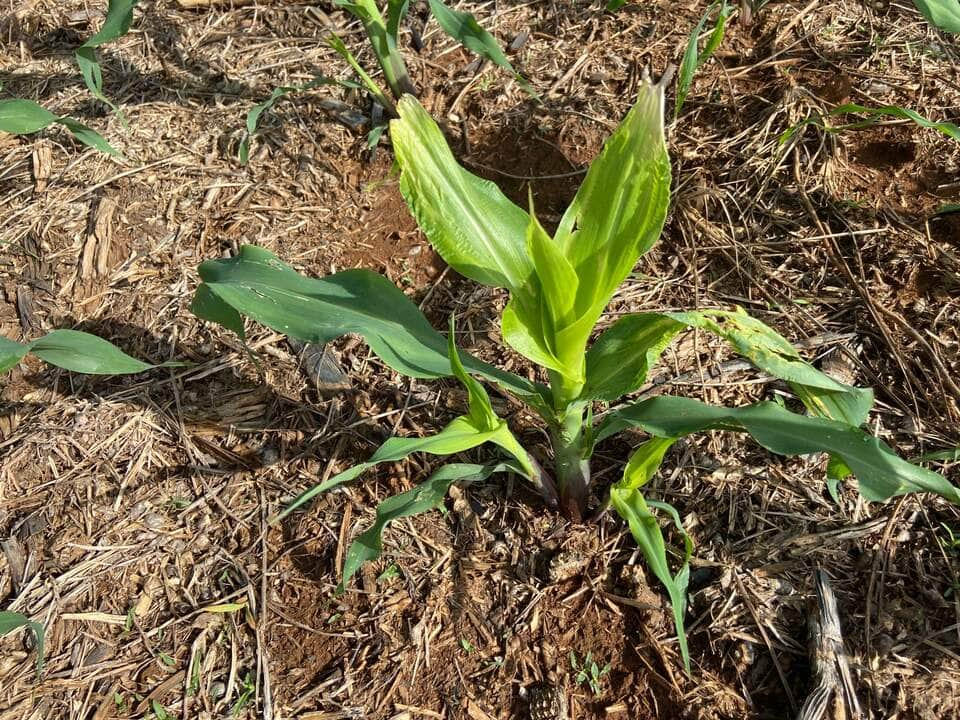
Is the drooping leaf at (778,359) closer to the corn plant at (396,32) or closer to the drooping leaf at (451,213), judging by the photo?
the drooping leaf at (451,213)

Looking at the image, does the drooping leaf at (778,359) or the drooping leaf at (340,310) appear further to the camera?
the drooping leaf at (340,310)

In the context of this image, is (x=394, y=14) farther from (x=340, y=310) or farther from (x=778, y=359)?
(x=778, y=359)

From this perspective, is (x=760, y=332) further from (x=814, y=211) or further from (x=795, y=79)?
(x=795, y=79)

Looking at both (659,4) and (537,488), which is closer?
(537,488)

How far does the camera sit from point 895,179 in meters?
1.85

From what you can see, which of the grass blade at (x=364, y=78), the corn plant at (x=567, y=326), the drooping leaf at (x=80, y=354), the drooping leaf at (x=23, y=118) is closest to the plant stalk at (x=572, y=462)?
the corn plant at (x=567, y=326)

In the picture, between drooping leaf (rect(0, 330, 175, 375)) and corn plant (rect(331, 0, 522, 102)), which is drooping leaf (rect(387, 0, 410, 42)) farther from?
drooping leaf (rect(0, 330, 175, 375))

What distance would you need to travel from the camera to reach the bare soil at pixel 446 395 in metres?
1.40

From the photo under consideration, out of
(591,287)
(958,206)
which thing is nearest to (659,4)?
(958,206)

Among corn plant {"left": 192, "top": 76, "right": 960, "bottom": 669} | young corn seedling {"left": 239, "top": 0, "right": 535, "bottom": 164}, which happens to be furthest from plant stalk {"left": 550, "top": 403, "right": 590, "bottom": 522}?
young corn seedling {"left": 239, "top": 0, "right": 535, "bottom": 164}

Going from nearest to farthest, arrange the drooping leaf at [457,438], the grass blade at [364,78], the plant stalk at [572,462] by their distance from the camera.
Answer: the drooping leaf at [457,438], the plant stalk at [572,462], the grass blade at [364,78]

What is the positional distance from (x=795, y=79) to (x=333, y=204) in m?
1.32

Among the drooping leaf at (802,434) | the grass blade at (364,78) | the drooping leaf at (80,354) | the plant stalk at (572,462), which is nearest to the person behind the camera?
the drooping leaf at (802,434)

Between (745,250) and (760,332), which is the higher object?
(760,332)
